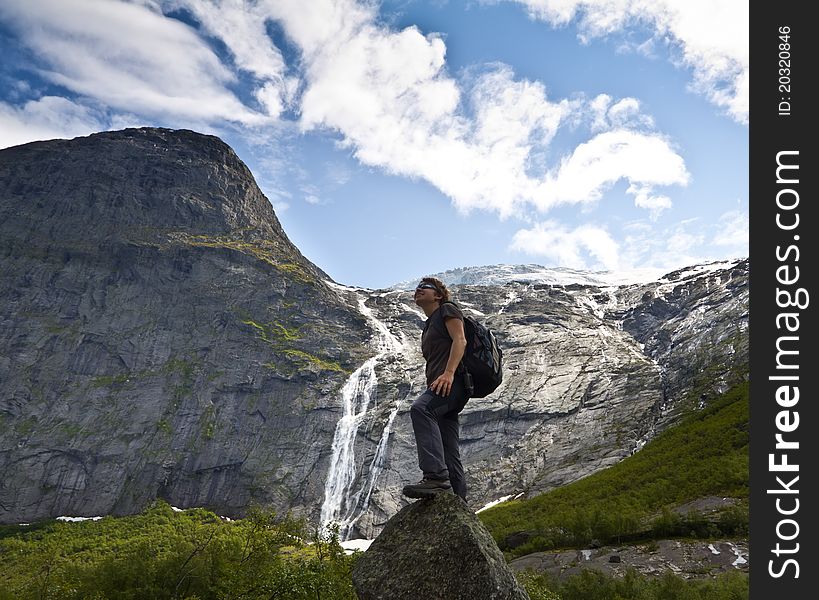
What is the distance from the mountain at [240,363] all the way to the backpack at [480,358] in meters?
76.8

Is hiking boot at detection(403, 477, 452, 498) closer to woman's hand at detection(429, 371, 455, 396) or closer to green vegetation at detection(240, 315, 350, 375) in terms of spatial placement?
woman's hand at detection(429, 371, 455, 396)

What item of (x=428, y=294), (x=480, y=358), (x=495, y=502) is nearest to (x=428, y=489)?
(x=480, y=358)

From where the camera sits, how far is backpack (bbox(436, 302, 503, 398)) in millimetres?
7355

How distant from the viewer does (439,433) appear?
7086mm

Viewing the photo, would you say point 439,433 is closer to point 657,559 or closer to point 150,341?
point 657,559

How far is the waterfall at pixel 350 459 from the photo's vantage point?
8031 centimetres

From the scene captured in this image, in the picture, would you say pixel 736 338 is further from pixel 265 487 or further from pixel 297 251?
pixel 297 251

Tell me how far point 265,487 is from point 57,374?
5367 centimetres

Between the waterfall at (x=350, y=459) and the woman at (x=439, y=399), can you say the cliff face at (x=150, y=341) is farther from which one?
the woman at (x=439, y=399)

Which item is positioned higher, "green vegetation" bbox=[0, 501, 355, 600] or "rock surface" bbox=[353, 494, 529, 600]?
"rock surface" bbox=[353, 494, 529, 600]

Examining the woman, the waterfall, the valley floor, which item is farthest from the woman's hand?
the waterfall

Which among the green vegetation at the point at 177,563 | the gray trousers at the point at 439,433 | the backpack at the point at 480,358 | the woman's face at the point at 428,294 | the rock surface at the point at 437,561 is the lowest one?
the green vegetation at the point at 177,563

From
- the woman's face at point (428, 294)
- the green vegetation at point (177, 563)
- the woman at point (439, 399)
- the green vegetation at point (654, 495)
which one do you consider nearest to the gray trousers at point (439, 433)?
the woman at point (439, 399)

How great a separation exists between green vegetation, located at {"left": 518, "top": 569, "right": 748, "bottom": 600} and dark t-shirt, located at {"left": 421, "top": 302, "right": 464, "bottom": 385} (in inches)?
841
